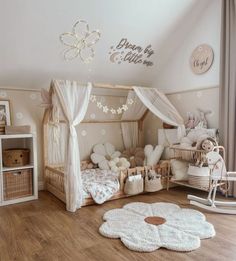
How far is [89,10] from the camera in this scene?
10.1 feet

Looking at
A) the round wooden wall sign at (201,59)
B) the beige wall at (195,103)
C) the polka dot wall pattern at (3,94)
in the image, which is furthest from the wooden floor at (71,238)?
the round wooden wall sign at (201,59)

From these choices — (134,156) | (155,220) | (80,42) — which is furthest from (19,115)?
(155,220)

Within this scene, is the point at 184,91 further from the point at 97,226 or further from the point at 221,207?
the point at 97,226

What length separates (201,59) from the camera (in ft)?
13.0

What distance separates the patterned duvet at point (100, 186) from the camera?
3.30 meters

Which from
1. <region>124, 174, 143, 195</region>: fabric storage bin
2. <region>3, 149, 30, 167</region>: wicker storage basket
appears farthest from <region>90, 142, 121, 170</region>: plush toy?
<region>3, 149, 30, 167</region>: wicker storage basket

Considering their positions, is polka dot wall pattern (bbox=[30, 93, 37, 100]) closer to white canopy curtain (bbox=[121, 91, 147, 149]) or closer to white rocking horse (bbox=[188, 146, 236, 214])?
white canopy curtain (bbox=[121, 91, 147, 149])

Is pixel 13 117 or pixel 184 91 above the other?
pixel 184 91

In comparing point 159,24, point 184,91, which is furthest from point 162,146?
point 159,24

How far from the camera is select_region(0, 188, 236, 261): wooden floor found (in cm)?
213

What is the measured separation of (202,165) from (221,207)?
61 cm

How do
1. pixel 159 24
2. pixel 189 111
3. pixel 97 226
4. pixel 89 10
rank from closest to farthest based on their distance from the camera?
pixel 97 226
pixel 89 10
pixel 159 24
pixel 189 111

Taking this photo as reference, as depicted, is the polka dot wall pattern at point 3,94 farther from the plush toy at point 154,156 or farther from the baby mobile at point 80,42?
the plush toy at point 154,156

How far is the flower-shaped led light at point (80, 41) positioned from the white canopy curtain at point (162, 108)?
112 centimetres
